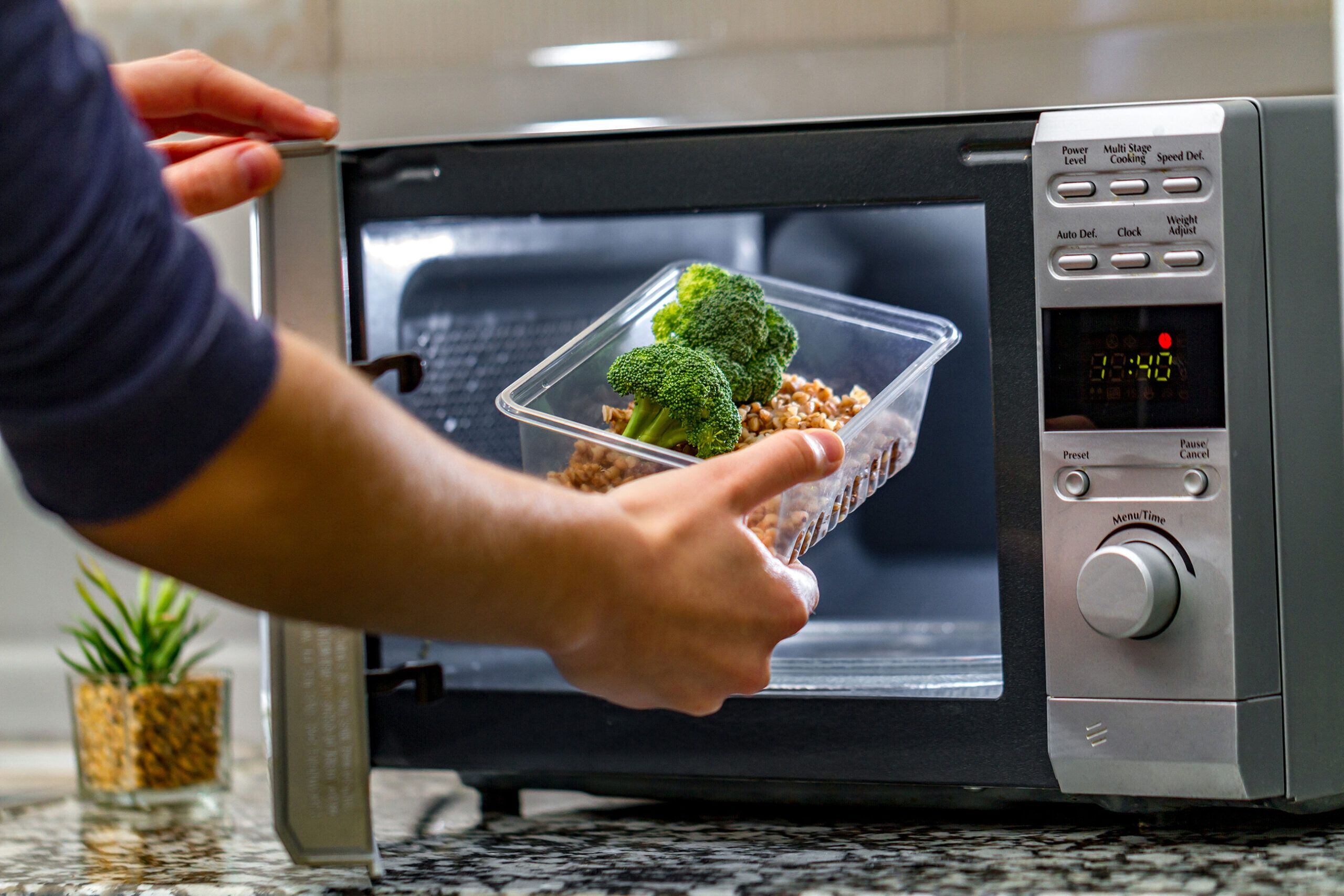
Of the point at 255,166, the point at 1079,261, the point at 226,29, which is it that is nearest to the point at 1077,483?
the point at 1079,261

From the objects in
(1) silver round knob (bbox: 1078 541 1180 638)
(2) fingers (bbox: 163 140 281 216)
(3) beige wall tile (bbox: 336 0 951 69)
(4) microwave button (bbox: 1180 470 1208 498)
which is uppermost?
(3) beige wall tile (bbox: 336 0 951 69)

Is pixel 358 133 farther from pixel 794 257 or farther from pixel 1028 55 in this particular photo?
pixel 1028 55

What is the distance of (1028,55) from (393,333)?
25.7 inches

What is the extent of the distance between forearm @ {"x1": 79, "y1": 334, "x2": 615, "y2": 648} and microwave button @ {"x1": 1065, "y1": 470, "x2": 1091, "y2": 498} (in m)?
0.33

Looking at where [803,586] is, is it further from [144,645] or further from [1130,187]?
[144,645]

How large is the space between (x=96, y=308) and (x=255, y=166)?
31 centimetres

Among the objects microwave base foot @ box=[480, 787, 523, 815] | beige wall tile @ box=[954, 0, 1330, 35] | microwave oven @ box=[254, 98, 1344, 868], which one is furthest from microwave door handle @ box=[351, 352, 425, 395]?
beige wall tile @ box=[954, 0, 1330, 35]

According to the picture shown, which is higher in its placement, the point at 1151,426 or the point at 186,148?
the point at 186,148

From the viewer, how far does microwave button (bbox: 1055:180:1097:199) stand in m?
0.70

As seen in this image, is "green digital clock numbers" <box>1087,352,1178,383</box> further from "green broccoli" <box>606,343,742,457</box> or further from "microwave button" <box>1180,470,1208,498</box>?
"green broccoli" <box>606,343,742,457</box>

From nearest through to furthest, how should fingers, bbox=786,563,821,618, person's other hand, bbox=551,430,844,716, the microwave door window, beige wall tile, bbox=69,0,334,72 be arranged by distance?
person's other hand, bbox=551,430,844,716
fingers, bbox=786,563,821,618
the microwave door window
beige wall tile, bbox=69,0,334,72

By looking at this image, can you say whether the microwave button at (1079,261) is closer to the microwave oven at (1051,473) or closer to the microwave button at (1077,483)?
the microwave oven at (1051,473)

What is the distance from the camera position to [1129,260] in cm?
70

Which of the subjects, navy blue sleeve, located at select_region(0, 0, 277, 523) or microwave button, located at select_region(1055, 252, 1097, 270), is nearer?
navy blue sleeve, located at select_region(0, 0, 277, 523)
